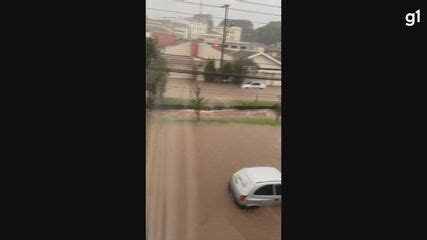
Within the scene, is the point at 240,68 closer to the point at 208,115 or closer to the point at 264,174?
the point at 208,115

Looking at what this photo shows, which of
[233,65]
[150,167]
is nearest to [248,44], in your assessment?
[233,65]

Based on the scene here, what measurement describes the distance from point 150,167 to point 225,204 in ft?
0.91

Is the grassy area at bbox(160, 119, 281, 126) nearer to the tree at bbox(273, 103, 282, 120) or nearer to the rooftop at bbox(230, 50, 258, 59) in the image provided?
the tree at bbox(273, 103, 282, 120)

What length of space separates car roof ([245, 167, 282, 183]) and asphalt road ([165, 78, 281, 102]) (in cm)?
23

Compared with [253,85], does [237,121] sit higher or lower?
lower

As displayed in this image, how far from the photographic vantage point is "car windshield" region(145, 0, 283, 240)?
119 cm

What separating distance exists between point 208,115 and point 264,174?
0.27 meters

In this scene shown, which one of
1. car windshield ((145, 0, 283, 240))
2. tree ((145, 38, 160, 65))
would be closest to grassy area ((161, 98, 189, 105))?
car windshield ((145, 0, 283, 240))

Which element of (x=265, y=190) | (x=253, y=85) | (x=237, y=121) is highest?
(x=253, y=85)

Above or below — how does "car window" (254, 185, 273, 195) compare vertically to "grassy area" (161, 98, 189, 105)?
below

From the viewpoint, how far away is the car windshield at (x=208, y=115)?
3.91ft

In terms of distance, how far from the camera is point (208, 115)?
1207mm

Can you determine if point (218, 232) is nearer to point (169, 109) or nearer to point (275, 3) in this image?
point (169, 109)

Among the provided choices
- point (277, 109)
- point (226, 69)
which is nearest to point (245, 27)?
point (226, 69)
